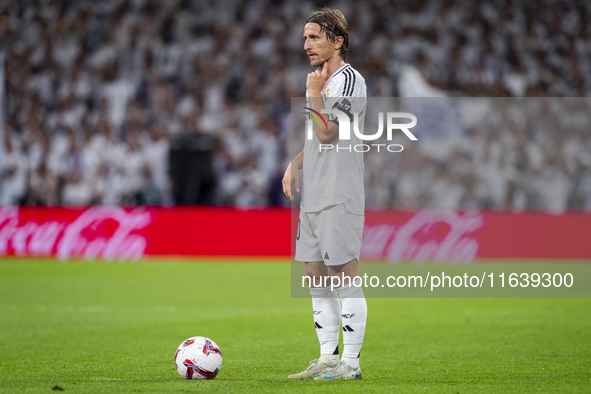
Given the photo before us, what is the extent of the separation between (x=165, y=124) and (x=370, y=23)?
5.66 m

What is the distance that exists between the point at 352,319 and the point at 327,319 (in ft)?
0.64

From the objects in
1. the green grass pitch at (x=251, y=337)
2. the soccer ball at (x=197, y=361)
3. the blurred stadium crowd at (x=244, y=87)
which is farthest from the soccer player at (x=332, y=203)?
the blurred stadium crowd at (x=244, y=87)

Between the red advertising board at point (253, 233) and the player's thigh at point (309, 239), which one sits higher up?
the player's thigh at point (309, 239)

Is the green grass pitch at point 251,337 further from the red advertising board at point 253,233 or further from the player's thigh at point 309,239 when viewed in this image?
the red advertising board at point 253,233

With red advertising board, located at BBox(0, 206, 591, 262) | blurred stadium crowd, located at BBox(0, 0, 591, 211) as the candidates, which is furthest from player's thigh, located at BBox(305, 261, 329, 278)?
blurred stadium crowd, located at BBox(0, 0, 591, 211)

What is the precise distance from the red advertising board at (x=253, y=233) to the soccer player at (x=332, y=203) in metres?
9.30

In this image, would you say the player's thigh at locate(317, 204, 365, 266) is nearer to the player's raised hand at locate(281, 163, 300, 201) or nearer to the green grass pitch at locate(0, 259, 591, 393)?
the player's raised hand at locate(281, 163, 300, 201)

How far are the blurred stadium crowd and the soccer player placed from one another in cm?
1045

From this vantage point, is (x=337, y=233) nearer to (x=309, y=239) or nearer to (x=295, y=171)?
(x=309, y=239)

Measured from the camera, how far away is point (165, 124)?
17406mm

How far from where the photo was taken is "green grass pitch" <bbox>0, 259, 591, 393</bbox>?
4812 mm

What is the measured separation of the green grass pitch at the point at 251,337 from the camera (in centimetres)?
481

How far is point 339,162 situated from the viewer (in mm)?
4680

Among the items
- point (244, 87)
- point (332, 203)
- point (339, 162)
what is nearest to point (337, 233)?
point (332, 203)
